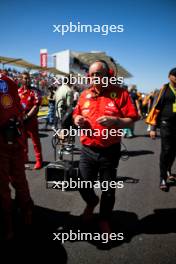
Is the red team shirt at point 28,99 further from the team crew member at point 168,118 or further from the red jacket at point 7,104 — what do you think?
the team crew member at point 168,118

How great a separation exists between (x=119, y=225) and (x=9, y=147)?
5.54 feet

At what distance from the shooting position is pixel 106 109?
98.8 inches

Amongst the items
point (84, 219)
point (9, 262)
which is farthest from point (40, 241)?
point (84, 219)

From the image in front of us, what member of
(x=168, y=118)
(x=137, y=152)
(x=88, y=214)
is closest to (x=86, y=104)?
(x=88, y=214)

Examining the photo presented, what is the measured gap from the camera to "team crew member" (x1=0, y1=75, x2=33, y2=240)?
2484mm

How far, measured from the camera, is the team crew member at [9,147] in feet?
8.15

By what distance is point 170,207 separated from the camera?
11.9ft

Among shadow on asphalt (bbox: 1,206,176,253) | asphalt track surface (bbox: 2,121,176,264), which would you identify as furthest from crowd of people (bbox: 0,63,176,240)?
asphalt track surface (bbox: 2,121,176,264)

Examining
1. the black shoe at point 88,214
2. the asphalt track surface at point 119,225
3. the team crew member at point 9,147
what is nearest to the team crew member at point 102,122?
the black shoe at point 88,214

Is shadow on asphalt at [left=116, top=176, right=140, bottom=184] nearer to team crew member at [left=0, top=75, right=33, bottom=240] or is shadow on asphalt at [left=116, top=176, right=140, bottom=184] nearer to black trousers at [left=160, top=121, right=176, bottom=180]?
black trousers at [left=160, top=121, right=176, bottom=180]

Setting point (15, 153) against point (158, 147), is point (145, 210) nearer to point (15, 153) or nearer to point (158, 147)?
point (15, 153)

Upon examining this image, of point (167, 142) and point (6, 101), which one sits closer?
point (6, 101)

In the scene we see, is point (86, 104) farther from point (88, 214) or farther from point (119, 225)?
point (119, 225)

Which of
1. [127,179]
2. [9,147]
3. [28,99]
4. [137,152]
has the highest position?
[28,99]
